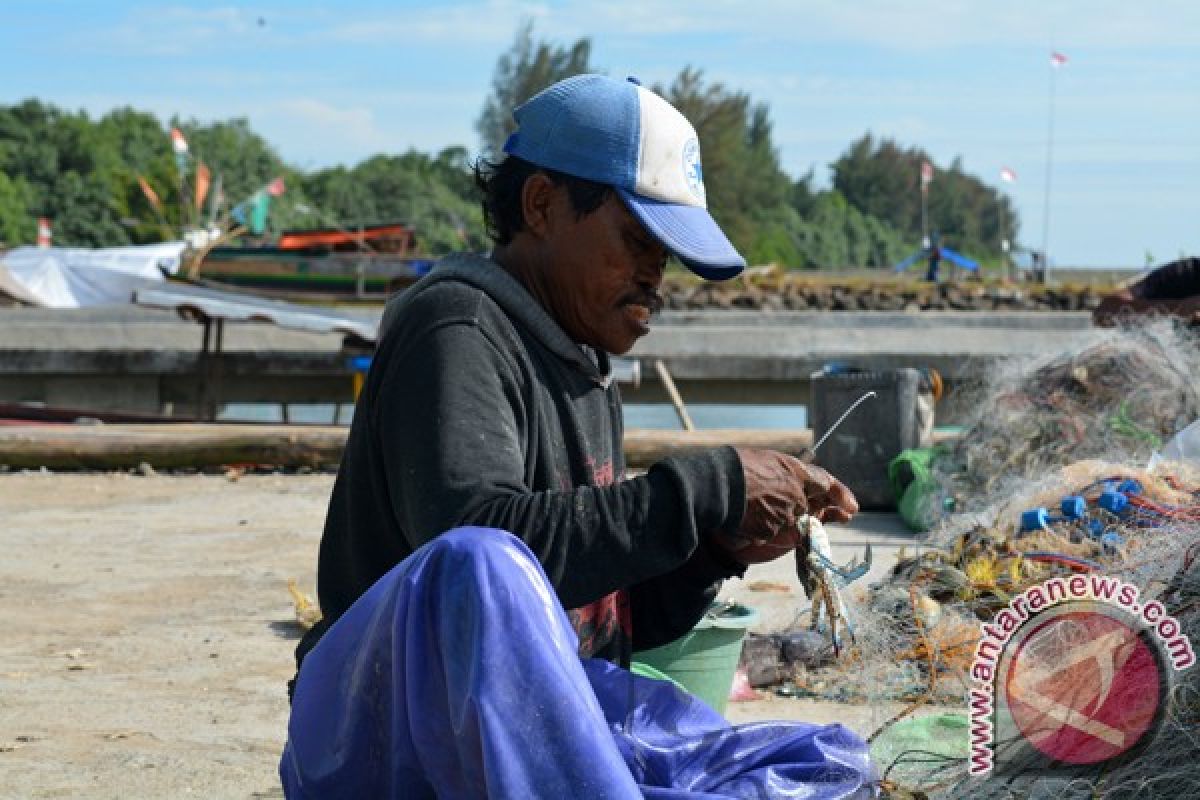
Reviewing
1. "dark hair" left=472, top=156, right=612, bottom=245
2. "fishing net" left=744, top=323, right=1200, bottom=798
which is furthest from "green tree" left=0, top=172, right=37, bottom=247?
"dark hair" left=472, top=156, right=612, bottom=245

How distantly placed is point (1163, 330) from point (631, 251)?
6330 millimetres

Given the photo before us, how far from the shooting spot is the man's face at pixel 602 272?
9.37 feet

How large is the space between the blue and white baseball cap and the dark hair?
0.03 metres

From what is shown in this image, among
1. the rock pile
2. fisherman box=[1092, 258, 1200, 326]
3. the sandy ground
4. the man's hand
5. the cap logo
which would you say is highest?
the cap logo

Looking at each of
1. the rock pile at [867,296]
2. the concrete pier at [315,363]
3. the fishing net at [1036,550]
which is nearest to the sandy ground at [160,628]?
the fishing net at [1036,550]

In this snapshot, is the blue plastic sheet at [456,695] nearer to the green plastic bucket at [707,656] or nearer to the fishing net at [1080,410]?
the green plastic bucket at [707,656]

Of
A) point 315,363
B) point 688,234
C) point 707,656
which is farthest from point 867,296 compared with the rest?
point 688,234

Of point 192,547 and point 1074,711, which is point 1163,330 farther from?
point 1074,711

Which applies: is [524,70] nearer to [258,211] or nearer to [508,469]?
[258,211]

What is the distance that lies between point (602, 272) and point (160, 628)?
391 centimetres

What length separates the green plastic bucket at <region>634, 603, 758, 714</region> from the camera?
4.21 m

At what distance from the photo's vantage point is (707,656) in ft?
14.1

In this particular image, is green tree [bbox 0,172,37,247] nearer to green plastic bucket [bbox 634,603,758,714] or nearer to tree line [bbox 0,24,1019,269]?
tree line [bbox 0,24,1019,269]

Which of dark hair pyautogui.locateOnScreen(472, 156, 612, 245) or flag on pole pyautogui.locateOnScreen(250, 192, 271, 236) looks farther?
flag on pole pyautogui.locateOnScreen(250, 192, 271, 236)
